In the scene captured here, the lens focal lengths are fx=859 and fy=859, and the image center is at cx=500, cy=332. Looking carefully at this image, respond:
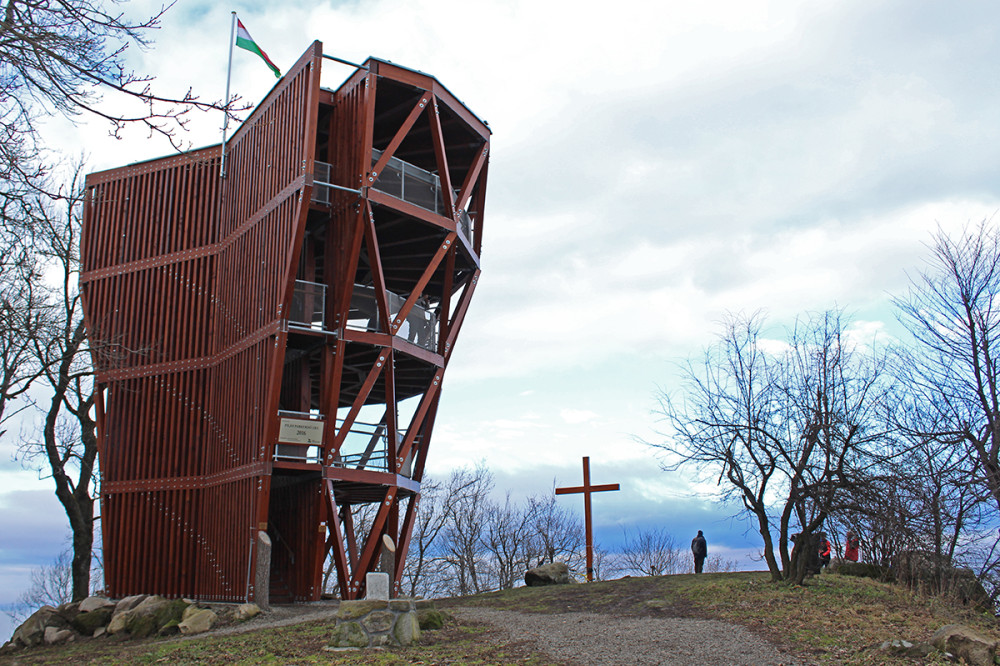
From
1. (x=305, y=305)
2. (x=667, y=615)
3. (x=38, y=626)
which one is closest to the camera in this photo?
(x=667, y=615)

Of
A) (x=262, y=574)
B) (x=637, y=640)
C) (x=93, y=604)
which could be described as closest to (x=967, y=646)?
(x=637, y=640)

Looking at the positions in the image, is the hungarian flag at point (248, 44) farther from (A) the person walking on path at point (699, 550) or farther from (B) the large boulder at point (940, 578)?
(B) the large boulder at point (940, 578)

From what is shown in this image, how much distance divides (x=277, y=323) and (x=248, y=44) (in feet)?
30.0

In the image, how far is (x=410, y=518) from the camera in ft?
77.2

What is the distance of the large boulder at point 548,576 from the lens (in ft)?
74.3

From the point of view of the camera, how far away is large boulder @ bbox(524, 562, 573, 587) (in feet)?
74.3

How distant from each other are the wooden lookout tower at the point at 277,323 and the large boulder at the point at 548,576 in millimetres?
3455

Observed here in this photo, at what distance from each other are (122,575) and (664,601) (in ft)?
47.0

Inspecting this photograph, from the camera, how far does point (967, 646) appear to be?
11.0 meters

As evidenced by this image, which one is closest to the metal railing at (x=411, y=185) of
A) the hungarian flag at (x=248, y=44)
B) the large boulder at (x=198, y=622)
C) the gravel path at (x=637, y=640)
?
the hungarian flag at (x=248, y=44)

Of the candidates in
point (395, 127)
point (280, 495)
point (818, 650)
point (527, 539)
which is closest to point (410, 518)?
Result: point (280, 495)

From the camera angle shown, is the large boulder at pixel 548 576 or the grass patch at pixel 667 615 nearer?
the grass patch at pixel 667 615

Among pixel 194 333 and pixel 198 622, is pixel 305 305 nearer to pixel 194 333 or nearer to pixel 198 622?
pixel 194 333

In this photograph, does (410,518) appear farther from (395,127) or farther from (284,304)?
(395,127)
